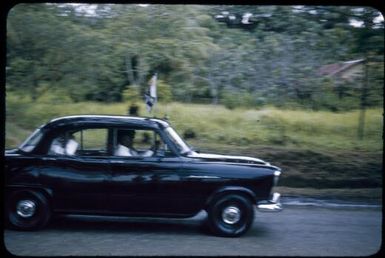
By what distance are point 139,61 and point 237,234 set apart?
19.2ft

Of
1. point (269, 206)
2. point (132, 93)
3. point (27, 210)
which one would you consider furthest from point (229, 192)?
point (132, 93)

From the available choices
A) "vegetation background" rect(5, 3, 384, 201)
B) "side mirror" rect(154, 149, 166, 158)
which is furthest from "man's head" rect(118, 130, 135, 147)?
"vegetation background" rect(5, 3, 384, 201)

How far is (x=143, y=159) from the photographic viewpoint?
Result: 658 cm

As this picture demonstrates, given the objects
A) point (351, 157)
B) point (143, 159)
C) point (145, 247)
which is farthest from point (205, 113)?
point (145, 247)

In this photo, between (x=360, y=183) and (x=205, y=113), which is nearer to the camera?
(x=360, y=183)

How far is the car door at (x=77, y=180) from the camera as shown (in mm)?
6496

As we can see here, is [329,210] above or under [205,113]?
under

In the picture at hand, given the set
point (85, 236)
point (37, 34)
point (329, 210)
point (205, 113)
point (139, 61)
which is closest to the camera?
point (85, 236)

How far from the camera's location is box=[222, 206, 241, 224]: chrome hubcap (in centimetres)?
663

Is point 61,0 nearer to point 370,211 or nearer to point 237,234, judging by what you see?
point 237,234

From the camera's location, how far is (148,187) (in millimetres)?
6508

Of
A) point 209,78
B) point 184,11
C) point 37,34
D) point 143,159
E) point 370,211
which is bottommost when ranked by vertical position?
point 370,211

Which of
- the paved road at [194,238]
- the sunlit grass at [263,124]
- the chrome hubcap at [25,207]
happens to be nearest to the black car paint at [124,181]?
the chrome hubcap at [25,207]

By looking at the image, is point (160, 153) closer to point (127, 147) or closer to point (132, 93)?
point (127, 147)
